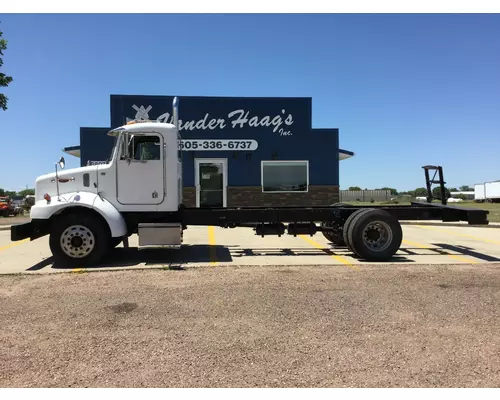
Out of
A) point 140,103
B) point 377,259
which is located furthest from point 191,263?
point 140,103

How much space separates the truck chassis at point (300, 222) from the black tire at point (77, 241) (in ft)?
0.06

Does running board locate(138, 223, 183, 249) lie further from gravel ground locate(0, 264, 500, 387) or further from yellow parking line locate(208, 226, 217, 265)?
gravel ground locate(0, 264, 500, 387)

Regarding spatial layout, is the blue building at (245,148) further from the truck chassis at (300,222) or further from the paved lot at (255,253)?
the truck chassis at (300,222)

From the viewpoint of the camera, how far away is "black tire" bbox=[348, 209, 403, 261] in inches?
314

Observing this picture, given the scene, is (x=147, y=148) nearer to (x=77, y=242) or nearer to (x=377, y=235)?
(x=77, y=242)

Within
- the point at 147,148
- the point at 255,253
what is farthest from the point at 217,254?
the point at 147,148

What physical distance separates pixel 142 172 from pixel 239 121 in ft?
31.0

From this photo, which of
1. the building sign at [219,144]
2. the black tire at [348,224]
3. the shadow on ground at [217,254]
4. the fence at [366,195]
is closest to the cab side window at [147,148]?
the shadow on ground at [217,254]

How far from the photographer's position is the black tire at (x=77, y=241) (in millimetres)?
7410

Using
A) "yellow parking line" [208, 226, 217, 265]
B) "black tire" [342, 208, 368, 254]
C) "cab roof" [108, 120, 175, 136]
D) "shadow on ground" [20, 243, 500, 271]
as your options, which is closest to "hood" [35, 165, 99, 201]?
"cab roof" [108, 120, 175, 136]

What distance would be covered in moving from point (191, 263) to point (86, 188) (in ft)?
8.77

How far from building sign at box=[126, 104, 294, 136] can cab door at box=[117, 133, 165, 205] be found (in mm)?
9015

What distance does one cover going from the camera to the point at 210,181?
55.9ft

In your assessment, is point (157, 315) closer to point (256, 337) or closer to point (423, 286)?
point (256, 337)
